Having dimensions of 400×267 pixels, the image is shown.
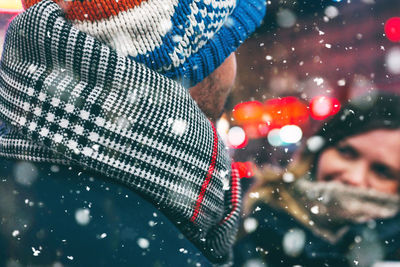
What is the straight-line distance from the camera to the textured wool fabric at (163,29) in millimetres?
811

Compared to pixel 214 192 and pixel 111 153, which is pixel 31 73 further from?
pixel 214 192

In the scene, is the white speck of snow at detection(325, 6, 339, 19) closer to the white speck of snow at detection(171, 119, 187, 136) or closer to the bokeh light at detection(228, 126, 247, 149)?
the bokeh light at detection(228, 126, 247, 149)

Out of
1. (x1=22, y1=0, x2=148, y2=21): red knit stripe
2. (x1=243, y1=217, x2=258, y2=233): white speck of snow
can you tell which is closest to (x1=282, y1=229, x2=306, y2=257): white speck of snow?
(x1=243, y1=217, x2=258, y2=233): white speck of snow

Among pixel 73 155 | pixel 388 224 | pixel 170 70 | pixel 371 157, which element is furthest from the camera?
pixel 371 157

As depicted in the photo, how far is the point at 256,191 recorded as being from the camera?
3.58 metres

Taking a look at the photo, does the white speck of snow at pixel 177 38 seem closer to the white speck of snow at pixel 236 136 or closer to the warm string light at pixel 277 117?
the warm string light at pixel 277 117

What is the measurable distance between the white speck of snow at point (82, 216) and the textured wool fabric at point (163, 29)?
0.40 m

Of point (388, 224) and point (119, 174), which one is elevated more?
point (119, 174)

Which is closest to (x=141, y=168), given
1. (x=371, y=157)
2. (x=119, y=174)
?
(x=119, y=174)

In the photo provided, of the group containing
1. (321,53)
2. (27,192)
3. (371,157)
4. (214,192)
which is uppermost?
(27,192)

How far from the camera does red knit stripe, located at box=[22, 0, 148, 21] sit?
796mm

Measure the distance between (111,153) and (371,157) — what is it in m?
3.21

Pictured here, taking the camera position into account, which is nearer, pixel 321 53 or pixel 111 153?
pixel 111 153

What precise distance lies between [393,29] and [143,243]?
685 cm
